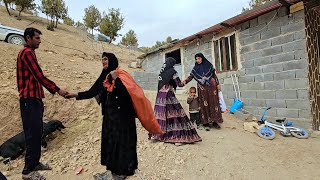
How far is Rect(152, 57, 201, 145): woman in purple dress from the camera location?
4.51m

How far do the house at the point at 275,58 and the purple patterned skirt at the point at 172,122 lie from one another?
9.76ft

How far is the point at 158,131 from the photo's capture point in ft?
9.11

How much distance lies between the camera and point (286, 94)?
607 centimetres

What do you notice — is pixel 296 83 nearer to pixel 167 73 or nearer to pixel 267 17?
pixel 267 17

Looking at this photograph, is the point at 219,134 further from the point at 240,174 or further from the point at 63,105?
the point at 63,105

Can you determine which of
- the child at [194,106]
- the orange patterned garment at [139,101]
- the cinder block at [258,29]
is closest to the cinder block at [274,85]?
the cinder block at [258,29]

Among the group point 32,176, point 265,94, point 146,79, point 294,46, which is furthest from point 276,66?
point 146,79

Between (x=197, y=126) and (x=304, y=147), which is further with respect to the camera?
(x=197, y=126)

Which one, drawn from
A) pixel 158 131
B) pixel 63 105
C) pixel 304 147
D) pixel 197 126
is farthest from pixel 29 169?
pixel 304 147

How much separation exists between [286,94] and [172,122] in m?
3.30

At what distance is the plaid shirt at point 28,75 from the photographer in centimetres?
281

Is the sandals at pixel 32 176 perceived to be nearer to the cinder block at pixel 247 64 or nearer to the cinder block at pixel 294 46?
the cinder block at pixel 294 46

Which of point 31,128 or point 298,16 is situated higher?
point 298,16

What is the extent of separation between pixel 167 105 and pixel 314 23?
4.36m
